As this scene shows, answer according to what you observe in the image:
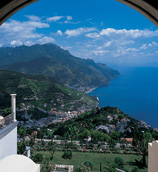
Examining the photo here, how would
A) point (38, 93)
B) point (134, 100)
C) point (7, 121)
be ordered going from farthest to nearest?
point (134, 100), point (38, 93), point (7, 121)

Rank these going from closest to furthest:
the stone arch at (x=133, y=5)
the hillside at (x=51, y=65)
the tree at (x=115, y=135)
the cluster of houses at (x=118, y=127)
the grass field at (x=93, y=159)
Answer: the stone arch at (x=133, y=5) → the grass field at (x=93, y=159) → the tree at (x=115, y=135) → the cluster of houses at (x=118, y=127) → the hillside at (x=51, y=65)

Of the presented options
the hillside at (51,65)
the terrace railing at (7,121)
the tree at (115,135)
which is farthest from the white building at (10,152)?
the hillside at (51,65)


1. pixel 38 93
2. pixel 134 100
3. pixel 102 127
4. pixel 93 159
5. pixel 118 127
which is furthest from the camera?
pixel 134 100

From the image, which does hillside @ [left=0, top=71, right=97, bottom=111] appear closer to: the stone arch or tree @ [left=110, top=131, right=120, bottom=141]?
tree @ [left=110, top=131, right=120, bottom=141]

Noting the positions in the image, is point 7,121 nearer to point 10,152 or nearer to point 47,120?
point 10,152

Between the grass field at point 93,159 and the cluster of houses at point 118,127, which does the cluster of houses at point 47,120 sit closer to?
the cluster of houses at point 118,127

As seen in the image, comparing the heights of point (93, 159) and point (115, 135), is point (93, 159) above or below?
below

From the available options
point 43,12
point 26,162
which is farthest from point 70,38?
point 26,162

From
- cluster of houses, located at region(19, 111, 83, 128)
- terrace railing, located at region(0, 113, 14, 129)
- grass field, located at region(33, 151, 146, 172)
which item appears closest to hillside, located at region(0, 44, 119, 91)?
cluster of houses, located at region(19, 111, 83, 128)

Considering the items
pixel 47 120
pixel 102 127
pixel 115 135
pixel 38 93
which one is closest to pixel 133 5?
pixel 115 135
